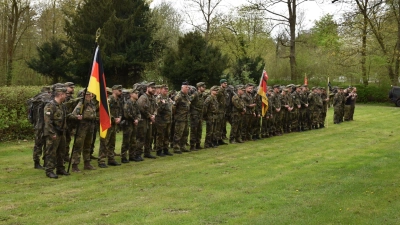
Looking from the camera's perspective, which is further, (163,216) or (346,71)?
(346,71)

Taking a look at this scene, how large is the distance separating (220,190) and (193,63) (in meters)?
17.8

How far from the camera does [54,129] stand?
9.98m

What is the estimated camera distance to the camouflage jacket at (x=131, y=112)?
1191 centimetres

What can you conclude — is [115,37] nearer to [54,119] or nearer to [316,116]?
[316,116]

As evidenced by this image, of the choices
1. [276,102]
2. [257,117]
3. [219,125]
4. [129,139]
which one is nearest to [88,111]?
[129,139]

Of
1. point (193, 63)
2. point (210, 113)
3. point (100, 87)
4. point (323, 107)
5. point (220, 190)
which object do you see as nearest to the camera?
point (220, 190)

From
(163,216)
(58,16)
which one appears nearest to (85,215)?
(163,216)

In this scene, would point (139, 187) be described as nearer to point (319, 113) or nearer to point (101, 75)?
point (101, 75)

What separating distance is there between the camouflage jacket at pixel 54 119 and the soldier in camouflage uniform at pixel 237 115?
7.36 metres

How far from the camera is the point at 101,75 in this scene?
10.1 meters

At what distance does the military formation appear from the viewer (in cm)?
1036

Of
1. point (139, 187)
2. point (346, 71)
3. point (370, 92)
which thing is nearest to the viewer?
point (139, 187)

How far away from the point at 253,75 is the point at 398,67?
16.1 m

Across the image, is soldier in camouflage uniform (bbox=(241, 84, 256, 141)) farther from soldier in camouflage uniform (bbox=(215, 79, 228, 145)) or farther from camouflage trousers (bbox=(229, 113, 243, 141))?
soldier in camouflage uniform (bbox=(215, 79, 228, 145))
